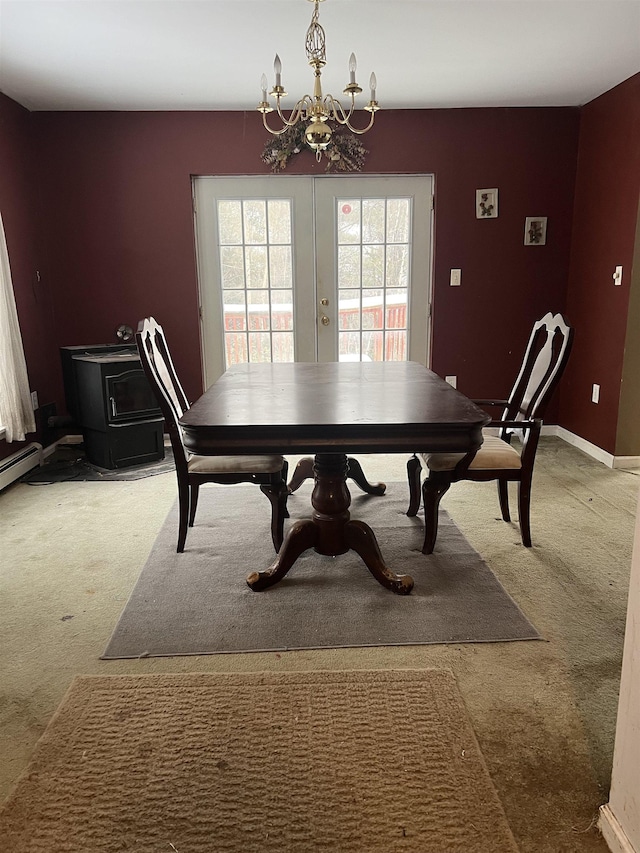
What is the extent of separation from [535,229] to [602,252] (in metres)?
0.61

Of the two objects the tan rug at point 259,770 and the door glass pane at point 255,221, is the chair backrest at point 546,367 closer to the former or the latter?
the tan rug at point 259,770

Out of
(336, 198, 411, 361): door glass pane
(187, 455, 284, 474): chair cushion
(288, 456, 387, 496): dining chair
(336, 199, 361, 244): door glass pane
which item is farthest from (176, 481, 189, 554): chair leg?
(336, 199, 361, 244): door glass pane

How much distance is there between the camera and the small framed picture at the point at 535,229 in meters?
4.38

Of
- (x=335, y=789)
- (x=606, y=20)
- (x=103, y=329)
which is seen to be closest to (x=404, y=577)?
(x=335, y=789)

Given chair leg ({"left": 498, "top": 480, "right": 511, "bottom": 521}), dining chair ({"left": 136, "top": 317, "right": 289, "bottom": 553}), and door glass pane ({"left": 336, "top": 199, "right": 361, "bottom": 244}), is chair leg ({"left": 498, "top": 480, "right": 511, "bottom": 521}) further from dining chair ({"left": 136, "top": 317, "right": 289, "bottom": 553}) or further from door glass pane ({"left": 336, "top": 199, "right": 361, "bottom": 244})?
door glass pane ({"left": 336, "top": 199, "right": 361, "bottom": 244})

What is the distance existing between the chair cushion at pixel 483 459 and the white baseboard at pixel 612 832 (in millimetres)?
1343

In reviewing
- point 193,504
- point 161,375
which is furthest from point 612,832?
point 161,375

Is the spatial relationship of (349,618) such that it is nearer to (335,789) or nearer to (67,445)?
(335,789)

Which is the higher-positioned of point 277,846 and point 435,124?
point 435,124

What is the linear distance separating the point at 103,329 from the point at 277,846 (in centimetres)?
394

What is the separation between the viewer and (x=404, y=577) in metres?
2.24

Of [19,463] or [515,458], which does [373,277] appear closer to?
[515,458]

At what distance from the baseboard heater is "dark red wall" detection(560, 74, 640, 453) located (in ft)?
12.6

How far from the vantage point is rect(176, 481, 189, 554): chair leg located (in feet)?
8.32
